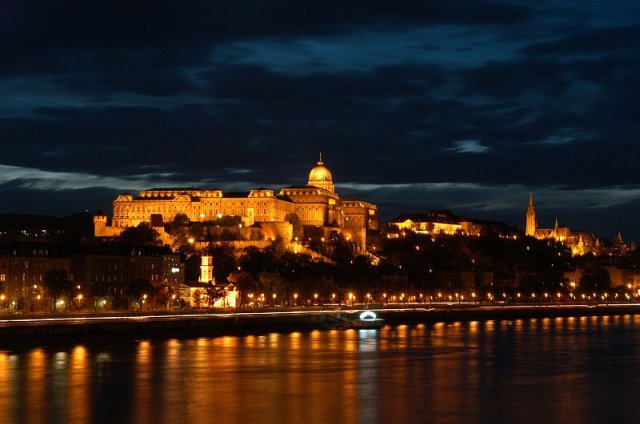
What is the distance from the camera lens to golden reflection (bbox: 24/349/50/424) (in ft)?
108

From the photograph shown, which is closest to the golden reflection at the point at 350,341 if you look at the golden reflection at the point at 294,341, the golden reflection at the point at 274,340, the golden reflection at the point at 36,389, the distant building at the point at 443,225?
the golden reflection at the point at 294,341

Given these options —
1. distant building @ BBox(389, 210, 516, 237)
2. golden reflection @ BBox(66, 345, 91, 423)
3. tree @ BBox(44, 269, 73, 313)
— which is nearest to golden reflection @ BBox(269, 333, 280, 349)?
golden reflection @ BBox(66, 345, 91, 423)

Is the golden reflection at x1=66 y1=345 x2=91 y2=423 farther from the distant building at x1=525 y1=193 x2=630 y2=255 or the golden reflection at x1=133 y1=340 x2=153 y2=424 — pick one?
the distant building at x1=525 y1=193 x2=630 y2=255

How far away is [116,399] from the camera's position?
36000mm

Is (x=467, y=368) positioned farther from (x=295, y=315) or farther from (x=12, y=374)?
(x=295, y=315)

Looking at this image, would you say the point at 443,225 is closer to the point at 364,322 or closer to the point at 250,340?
the point at 364,322

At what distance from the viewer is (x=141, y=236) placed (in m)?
98.8

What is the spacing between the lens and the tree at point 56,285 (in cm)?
6556

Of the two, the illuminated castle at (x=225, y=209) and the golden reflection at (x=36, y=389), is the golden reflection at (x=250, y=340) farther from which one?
the illuminated castle at (x=225, y=209)

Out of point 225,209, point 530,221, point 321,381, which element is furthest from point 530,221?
point 321,381

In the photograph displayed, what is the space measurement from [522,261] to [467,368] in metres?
78.4

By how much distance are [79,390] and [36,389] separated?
1312 mm

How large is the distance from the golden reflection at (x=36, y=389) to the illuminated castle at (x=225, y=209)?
6185 cm

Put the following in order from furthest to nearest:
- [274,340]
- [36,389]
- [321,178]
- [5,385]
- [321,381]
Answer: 1. [321,178]
2. [274,340]
3. [321,381]
4. [5,385]
5. [36,389]
